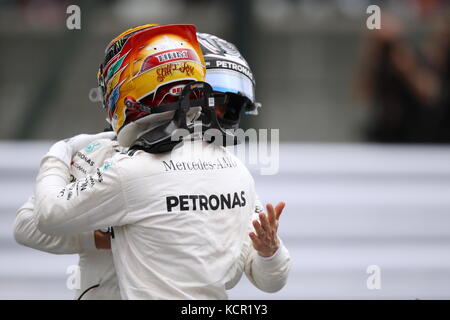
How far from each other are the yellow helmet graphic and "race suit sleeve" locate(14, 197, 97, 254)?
0.37 meters

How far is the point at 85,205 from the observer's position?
242cm

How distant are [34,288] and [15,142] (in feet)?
2.92

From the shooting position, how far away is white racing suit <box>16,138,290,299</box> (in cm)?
243

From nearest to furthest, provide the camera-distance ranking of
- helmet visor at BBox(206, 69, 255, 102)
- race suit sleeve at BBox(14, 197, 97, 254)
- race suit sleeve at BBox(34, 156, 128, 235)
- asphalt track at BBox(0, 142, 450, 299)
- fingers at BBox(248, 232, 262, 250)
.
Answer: race suit sleeve at BBox(34, 156, 128, 235) < fingers at BBox(248, 232, 262, 250) < race suit sleeve at BBox(14, 197, 97, 254) < helmet visor at BBox(206, 69, 255, 102) < asphalt track at BBox(0, 142, 450, 299)

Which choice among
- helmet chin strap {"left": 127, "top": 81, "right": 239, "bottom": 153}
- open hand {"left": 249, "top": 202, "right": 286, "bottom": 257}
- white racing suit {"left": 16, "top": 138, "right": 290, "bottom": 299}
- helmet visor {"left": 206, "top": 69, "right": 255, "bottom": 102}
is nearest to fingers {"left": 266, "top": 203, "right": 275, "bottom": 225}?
open hand {"left": 249, "top": 202, "right": 286, "bottom": 257}

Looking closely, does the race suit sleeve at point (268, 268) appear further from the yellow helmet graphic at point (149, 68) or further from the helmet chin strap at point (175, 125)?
the yellow helmet graphic at point (149, 68)

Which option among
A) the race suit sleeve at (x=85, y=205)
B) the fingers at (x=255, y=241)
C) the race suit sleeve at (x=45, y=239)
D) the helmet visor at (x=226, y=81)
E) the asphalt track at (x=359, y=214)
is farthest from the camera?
the asphalt track at (x=359, y=214)

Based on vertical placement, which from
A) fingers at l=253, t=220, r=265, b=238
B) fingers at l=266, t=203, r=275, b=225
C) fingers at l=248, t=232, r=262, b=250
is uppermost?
fingers at l=266, t=203, r=275, b=225

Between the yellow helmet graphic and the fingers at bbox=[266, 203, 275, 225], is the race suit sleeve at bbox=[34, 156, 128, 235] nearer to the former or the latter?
the yellow helmet graphic

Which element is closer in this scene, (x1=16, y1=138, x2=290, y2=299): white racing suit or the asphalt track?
(x1=16, y1=138, x2=290, y2=299): white racing suit

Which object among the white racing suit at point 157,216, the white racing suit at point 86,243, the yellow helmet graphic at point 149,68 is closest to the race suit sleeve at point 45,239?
the white racing suit at point 86,243

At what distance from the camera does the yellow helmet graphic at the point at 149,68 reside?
2516mm

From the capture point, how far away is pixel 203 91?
8.34 ft

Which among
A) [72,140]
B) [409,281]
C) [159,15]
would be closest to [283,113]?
[159,15]
